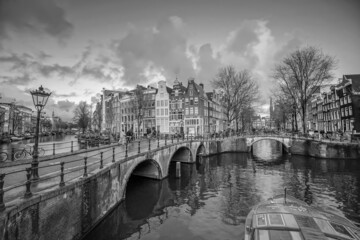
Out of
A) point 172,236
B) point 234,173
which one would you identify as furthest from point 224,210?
point 234,173

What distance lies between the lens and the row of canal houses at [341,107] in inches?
1508

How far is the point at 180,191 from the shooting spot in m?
17.5

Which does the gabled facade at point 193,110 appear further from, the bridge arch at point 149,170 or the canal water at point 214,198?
the bridge arch at point 149,170

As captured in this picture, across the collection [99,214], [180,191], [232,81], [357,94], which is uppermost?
[232,81]

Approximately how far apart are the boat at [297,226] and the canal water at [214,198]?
2.98 m

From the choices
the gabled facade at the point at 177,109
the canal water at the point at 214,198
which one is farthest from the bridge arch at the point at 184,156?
the gabled facade at the point at 177,109

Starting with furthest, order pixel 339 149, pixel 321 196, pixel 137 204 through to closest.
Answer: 1. pixel 339 149
2. pixel 321 196
3. pixel 137 204

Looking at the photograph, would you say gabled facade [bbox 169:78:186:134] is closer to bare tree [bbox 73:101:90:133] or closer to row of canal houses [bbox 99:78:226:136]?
row of canal houses [bbox 99:78:226:136]

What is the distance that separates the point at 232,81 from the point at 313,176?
24.8 metres

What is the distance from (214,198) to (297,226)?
9643 mm

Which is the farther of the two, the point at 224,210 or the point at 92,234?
the point at 224,210

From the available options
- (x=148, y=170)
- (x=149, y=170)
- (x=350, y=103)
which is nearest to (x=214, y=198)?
(x=149, y=170)

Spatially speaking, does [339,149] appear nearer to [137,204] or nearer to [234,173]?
[234,173]

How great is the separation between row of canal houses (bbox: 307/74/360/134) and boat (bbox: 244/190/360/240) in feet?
102
